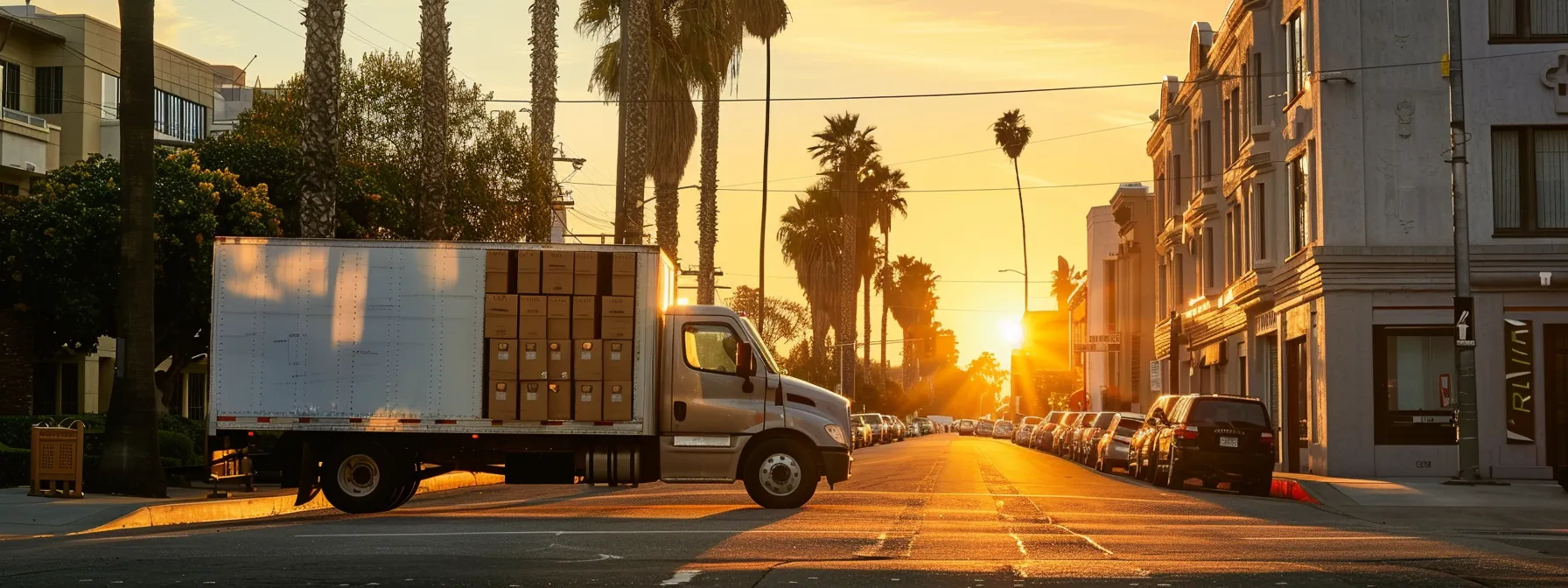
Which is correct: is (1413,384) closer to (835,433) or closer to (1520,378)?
(1520,378)

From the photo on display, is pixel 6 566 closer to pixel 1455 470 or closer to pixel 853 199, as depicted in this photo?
pixel 1455 470

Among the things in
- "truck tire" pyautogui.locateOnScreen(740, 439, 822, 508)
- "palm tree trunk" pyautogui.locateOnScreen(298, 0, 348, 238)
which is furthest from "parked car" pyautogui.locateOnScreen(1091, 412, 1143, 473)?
"palm tree trunk" pyautogui.locateOnScreen(298, 0, 348, 238)

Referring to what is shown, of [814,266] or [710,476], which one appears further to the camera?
[814,266]

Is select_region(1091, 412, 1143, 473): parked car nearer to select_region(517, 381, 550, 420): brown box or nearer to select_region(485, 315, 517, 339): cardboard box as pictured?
select_region(517, 381, 550, 420): brown box

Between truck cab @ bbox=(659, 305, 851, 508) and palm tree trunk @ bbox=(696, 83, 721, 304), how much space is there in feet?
80.2

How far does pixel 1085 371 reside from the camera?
9156cm

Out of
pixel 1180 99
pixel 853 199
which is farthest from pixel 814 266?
pixel 1180 99

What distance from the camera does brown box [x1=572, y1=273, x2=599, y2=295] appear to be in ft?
61.4

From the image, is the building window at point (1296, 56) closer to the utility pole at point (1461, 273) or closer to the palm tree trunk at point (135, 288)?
the utility pole at point (1461, 273)

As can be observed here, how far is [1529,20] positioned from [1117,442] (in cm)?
1244

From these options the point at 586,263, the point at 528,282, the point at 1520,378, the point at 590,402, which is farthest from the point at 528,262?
the point at 1520,378

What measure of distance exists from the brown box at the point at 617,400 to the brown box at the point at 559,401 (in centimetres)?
43

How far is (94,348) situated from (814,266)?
49043mm

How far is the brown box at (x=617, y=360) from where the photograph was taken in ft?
61.6
